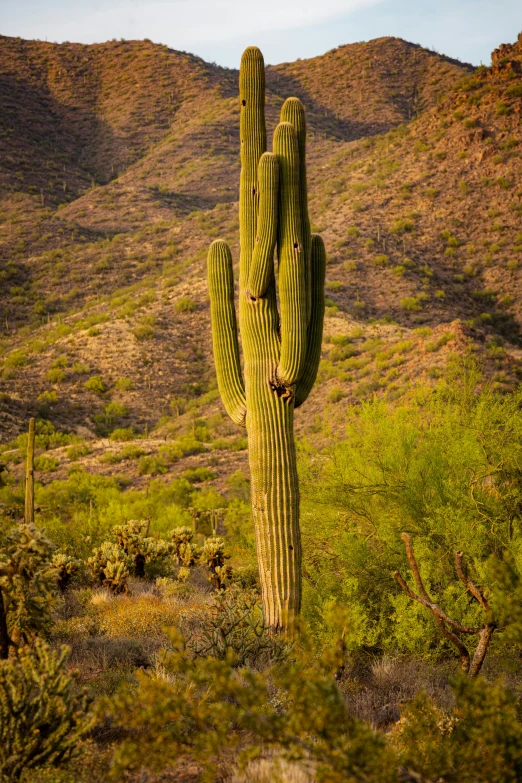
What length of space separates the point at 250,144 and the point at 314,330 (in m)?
2.15

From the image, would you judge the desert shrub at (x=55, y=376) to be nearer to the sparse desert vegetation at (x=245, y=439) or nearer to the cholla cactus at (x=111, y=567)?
the sparse desert vegetation at (x=245, y=439)

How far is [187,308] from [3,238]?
19.2 meters

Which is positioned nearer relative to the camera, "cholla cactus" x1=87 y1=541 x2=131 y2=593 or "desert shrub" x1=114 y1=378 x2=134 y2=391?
"cholla cactus" x1=87 y1=541 x2=131 y2=593

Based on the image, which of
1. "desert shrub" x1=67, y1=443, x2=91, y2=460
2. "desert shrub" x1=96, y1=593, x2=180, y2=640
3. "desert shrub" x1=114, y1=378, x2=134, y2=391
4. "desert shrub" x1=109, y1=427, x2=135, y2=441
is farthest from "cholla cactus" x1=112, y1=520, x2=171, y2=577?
"desert shrub" x1=114, y1=378, x2=134, y2=391

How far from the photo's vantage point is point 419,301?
1358 inches

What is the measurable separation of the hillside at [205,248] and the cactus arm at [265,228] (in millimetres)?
15970

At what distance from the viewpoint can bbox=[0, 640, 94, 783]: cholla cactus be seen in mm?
3514

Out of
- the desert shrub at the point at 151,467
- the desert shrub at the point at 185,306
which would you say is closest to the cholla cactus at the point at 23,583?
the desert shrub at the point at 151,467

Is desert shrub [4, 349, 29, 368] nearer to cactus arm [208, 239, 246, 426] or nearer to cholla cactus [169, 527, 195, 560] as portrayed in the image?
cholla cactus [169, 527, 195, 560]

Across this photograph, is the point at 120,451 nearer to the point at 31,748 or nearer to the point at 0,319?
the point at 0,319

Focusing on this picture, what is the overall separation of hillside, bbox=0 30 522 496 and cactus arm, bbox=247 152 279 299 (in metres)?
16.0

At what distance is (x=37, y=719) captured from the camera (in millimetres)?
3576

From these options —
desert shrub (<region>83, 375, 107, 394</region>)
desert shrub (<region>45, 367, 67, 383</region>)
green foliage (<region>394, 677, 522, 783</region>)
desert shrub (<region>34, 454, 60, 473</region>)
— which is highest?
desert shrub (<region>45, 367, 67, 383</region>)

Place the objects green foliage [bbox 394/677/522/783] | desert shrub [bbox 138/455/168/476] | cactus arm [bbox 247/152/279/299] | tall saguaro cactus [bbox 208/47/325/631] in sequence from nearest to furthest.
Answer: green foliage [bbox 394/677/522/783]
tall saguaro cactus [bbox 208/47/325/631]
cactus arm [bbox 247/152/279/299]
desert shrub [bbox 138/455/168/476]
